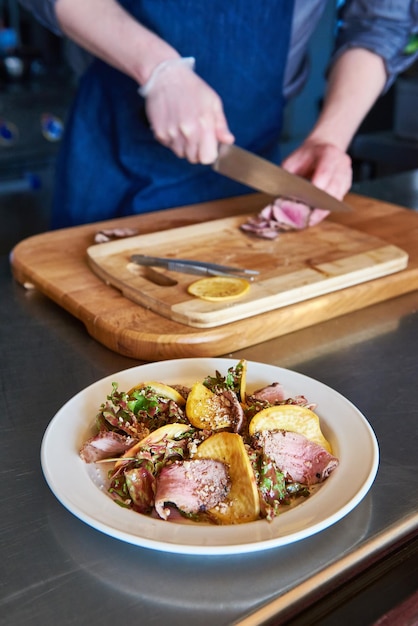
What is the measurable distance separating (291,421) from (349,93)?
0.98m

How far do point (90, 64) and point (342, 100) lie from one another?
1.79ft

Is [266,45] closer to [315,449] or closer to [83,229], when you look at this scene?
[83,229]

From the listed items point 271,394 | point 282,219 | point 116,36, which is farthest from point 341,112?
point 271,394

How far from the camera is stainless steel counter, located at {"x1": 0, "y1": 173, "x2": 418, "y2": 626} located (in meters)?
0.55

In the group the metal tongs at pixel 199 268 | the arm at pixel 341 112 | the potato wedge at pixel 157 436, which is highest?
the arm at pixel 341 112

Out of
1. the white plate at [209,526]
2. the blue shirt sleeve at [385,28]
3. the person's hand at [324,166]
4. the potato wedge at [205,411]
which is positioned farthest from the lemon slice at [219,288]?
the blue shirt sleeve at [385,28]

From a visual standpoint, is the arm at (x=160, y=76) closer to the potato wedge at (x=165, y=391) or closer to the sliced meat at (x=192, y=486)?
the potato wedge at (x=165, y=391)

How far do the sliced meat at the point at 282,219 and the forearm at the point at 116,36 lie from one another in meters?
0.30

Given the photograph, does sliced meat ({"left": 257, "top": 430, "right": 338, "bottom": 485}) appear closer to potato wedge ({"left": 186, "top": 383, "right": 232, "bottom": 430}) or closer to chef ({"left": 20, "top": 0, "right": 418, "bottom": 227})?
potato wedge ({"left": 186, "top": 383, "right": 232, "bottom": 430})

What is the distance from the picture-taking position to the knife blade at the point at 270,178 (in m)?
1.25

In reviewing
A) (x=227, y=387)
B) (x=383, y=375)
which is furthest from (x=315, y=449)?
(x=383, y=375)

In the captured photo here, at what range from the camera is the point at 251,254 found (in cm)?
114

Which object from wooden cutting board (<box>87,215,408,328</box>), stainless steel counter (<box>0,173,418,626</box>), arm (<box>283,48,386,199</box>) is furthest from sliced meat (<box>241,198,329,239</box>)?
stainless steel counter (<box>0,173,418,626</box>)

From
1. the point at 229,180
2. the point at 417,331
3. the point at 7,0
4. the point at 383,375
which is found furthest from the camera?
the point at 7,0
